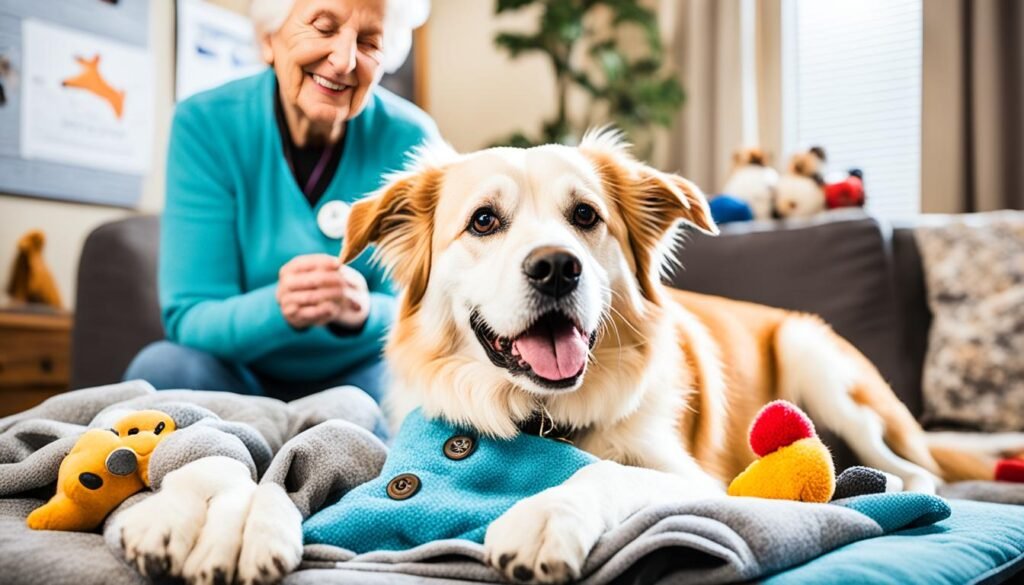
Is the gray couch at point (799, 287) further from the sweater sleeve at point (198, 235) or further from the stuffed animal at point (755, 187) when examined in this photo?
the sweater sleeve at point (198, 235)

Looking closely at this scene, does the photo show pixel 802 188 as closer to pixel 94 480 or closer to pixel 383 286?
pixel 383 286

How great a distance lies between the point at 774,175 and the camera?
319cm

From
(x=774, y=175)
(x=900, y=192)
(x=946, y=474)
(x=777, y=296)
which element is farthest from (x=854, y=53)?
(x=946, y=474)

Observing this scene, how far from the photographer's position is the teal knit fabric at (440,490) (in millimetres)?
1020

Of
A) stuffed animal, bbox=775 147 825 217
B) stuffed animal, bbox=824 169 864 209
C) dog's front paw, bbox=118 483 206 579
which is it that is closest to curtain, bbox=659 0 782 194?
stuffed animal, bbox=775 147 825 217

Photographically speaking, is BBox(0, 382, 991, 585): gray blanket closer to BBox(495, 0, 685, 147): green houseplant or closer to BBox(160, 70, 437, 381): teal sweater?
BBox(160, 70, 437, 381): teal sweater

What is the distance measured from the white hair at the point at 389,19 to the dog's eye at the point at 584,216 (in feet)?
2.08

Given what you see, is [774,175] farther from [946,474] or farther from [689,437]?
[689,437]

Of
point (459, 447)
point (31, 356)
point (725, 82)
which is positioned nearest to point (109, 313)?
point (31, 356)

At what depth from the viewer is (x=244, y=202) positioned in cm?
184

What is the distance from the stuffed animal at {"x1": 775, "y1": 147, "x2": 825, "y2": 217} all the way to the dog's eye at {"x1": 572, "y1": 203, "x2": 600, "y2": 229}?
188cm

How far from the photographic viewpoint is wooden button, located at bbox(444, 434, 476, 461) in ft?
3.82

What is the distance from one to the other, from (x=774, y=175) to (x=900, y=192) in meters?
1.13

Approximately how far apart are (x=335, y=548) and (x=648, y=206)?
748 mm
